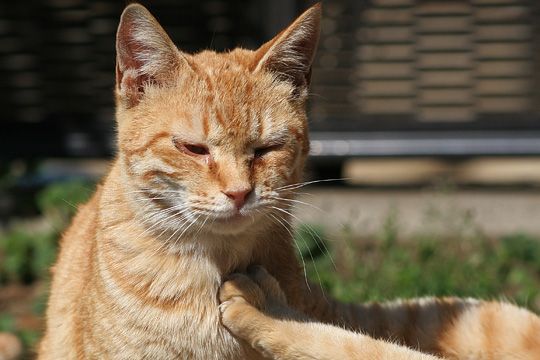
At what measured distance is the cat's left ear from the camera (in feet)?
10.6

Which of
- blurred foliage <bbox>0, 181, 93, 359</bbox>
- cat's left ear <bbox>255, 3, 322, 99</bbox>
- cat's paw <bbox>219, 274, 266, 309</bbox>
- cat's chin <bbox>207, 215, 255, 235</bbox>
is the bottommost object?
blurred foliage <bbox>0, 181, 93, 359</bbox>

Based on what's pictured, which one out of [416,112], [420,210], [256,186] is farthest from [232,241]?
[416,112]

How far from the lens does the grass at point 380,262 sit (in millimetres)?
4625

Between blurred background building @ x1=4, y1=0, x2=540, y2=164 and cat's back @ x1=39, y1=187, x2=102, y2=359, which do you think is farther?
blurred background building @ x1=4, y1=0, x2=540, y2=164

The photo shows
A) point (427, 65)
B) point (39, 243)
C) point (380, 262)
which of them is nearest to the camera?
point (380, 262)

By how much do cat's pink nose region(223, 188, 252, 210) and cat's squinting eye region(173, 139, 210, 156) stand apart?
0.19 metres

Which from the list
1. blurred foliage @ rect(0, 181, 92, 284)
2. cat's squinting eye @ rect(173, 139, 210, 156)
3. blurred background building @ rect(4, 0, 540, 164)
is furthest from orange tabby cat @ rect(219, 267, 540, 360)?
blurred background building @ rect(4, 0, 540, 164)

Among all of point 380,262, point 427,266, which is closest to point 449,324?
point 427,266

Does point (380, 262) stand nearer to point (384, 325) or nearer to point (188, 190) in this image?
point (384, 325)

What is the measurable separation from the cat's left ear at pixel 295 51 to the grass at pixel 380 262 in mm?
1334

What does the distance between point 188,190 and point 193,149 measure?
0.15 metres

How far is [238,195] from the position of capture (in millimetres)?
2914

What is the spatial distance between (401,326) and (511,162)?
3.95 metres

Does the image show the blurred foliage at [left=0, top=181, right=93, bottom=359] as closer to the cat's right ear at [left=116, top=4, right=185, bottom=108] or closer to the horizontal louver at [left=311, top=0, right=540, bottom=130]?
the horizontal louver at [left=311, top=0, right=540, bottom=130]
